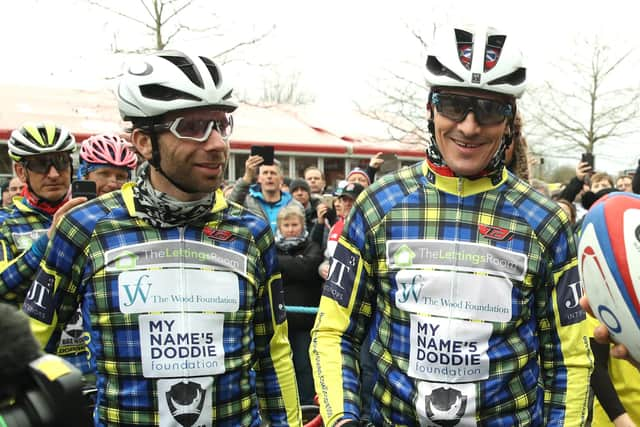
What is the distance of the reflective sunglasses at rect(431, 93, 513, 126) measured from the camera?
261 cm

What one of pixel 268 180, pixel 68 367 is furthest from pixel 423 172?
pixel 268 180

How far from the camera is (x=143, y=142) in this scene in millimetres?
2709

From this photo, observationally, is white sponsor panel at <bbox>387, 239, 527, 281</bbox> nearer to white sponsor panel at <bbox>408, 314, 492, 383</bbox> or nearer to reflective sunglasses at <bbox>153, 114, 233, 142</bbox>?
white sponsor panel at <bbox>408, 314, 492, 383</bbox>

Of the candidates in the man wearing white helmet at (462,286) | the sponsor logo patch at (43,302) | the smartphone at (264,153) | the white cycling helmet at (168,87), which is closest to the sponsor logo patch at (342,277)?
the man wearing white helmet at (462,286)

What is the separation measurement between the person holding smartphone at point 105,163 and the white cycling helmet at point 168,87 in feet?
6.19

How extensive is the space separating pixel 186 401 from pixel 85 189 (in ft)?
4.85

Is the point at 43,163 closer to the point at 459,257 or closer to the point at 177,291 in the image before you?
the point at 177,291

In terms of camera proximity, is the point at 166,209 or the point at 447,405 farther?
the point at 166,209

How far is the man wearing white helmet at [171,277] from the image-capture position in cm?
247

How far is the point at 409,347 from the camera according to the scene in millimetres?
2492

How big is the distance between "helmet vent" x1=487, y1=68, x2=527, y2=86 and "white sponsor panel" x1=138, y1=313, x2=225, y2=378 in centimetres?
156

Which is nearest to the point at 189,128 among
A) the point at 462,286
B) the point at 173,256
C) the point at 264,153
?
the point at 173,256

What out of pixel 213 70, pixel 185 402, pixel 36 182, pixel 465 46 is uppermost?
pixel 465 46

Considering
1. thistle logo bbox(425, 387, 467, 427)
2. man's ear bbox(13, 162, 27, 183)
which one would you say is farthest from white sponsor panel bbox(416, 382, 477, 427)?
man's ear bbox(13, 162, 27, 183)
